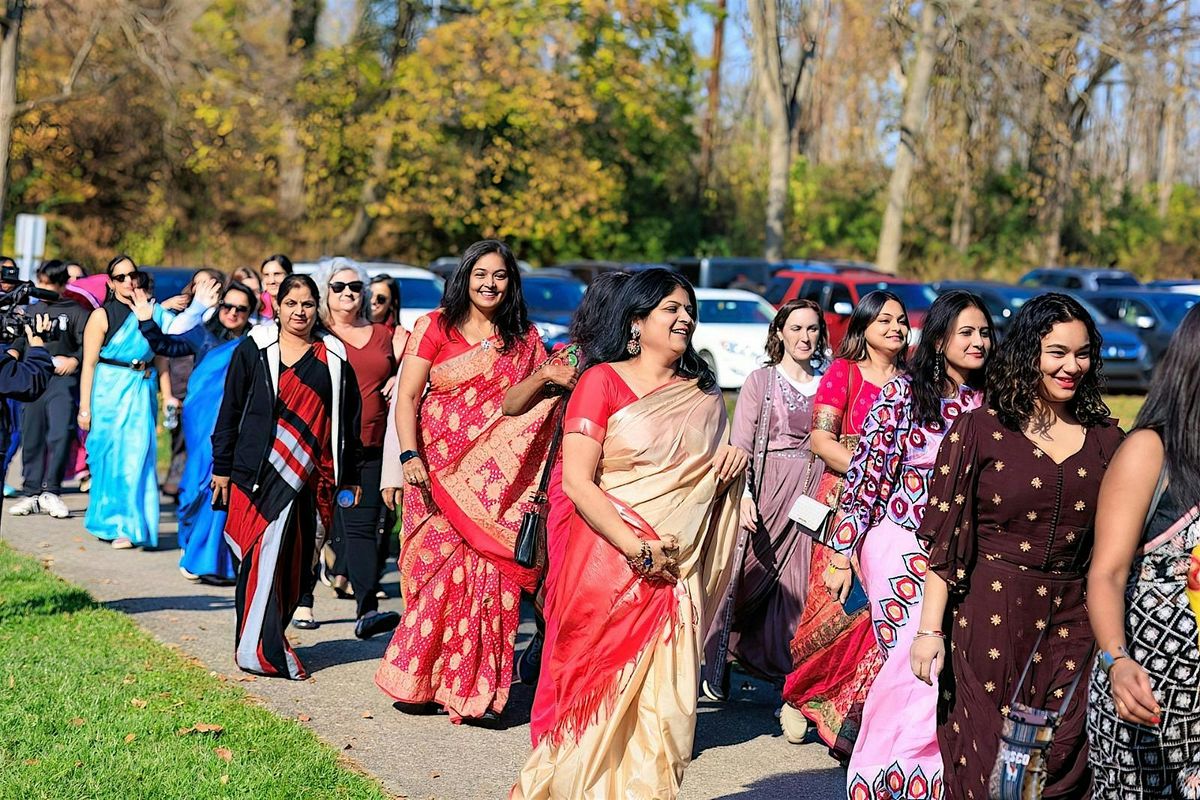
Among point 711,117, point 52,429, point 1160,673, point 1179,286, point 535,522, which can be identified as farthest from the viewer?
point 711,117

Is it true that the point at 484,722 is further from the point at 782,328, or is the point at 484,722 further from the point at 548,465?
the point at 782,328

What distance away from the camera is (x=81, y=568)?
9.61 m

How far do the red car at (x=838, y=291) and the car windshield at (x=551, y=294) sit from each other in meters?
3.28

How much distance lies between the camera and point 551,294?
22.0 metres

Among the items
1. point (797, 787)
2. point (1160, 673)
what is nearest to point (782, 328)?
point (797, 787)

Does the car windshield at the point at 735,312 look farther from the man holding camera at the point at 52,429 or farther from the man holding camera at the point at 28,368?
the man holding camera at the point at 28,368

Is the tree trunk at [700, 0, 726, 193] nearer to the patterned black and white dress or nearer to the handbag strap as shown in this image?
the handbag strap

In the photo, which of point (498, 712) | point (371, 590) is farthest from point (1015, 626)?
point (371, 590)

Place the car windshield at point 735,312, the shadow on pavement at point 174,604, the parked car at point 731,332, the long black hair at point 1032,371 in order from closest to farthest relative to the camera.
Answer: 1. the long black hair at point 1032,371
2. the shadow on pavement at point 174,604
3. the parked car at point 731,332
4. the car windshield at point 735,312

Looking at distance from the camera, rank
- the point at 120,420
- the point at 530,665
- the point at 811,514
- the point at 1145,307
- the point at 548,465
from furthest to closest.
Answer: the point at 1145,307
the point at 120,420
the point at 530,665
the point at 548,465
the point at 811,514

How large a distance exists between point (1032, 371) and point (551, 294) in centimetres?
1778

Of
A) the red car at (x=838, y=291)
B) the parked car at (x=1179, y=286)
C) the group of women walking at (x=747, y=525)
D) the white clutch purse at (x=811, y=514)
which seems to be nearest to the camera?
the group of women walking at (x=747, y=525)

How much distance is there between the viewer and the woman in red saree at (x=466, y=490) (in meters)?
6.62

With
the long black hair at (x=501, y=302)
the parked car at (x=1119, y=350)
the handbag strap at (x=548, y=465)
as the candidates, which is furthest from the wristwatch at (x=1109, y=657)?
the parked car at (x=1119, y=350)
